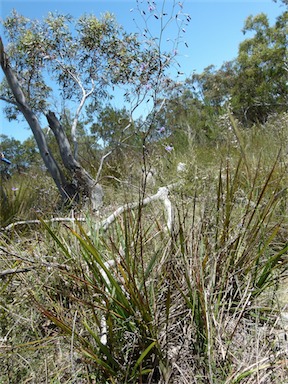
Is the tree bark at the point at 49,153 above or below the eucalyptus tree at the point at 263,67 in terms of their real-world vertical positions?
below

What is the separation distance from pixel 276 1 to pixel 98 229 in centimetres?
1954

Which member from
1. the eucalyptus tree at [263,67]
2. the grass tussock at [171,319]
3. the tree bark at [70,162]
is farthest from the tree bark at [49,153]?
the eucalyptus tree at [263,67]

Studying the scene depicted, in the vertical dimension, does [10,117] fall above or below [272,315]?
above

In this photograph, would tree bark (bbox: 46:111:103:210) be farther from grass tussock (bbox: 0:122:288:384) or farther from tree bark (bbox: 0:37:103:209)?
grass tussock (bbox: 0:122:288:384)

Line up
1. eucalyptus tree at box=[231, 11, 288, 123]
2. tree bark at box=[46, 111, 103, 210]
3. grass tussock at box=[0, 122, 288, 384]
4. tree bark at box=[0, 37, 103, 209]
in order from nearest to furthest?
1. grass tussock at box=[0, 122, 288, 384]
2. tree bark at box=[0, 37, 103, 209]
3. tree bark at box=[46, 111, 103, 210]
4. eucalyptus tree at box=[231, 11, 288, 123]

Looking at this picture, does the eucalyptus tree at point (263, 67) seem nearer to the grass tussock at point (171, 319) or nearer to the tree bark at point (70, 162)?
the tree bark at point (70, 162)

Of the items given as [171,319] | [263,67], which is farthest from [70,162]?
[263,67]

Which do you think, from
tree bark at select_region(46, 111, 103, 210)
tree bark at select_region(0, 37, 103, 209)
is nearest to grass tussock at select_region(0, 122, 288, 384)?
tree bark at select_region(0, 37, 103, 209)

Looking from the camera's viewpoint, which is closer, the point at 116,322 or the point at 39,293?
the point at 116,322

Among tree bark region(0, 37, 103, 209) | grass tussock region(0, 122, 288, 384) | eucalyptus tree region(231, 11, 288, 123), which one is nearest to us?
grass tussock region(0, 122, 288, 384)

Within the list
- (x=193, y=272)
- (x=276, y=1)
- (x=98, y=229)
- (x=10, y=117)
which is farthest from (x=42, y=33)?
(x=276, y=1)

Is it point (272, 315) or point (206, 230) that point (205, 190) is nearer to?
point (206, 230)

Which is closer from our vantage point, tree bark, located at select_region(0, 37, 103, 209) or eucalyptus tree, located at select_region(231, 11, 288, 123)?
tree bark, located at select_region(0, 37, 103, 209)

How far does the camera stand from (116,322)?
5.16 feet
